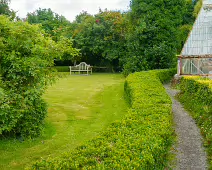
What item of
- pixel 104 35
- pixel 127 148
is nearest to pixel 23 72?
pixel 127 148

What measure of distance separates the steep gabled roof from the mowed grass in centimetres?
652

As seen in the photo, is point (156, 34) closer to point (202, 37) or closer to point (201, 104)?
point (202, 37)

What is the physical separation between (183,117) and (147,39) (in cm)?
1555

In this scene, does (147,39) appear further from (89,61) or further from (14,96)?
(14,96)

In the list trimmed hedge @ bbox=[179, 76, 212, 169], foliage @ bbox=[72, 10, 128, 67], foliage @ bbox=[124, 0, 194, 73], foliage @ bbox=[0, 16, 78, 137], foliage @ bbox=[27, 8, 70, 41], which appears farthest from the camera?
foliage @ bbox=[27, 8, 70, 41]

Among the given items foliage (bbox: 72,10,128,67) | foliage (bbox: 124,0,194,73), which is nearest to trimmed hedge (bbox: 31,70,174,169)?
foliage (bbox: 124,0,194,73)

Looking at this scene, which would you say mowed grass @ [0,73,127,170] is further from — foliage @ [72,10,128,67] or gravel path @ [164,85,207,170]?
foliage @ [72,10,128,67]

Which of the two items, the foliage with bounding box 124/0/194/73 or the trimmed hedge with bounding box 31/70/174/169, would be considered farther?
the foliage with bounding box 124/0/194/73

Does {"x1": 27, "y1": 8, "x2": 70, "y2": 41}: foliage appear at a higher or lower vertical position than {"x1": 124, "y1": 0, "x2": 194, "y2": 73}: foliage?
higher

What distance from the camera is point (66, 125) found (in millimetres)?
9055

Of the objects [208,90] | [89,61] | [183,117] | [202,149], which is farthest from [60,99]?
[89,61]

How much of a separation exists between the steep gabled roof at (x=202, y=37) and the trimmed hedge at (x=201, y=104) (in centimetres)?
572

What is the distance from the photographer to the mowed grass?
6.58m

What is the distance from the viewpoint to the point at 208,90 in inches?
360
